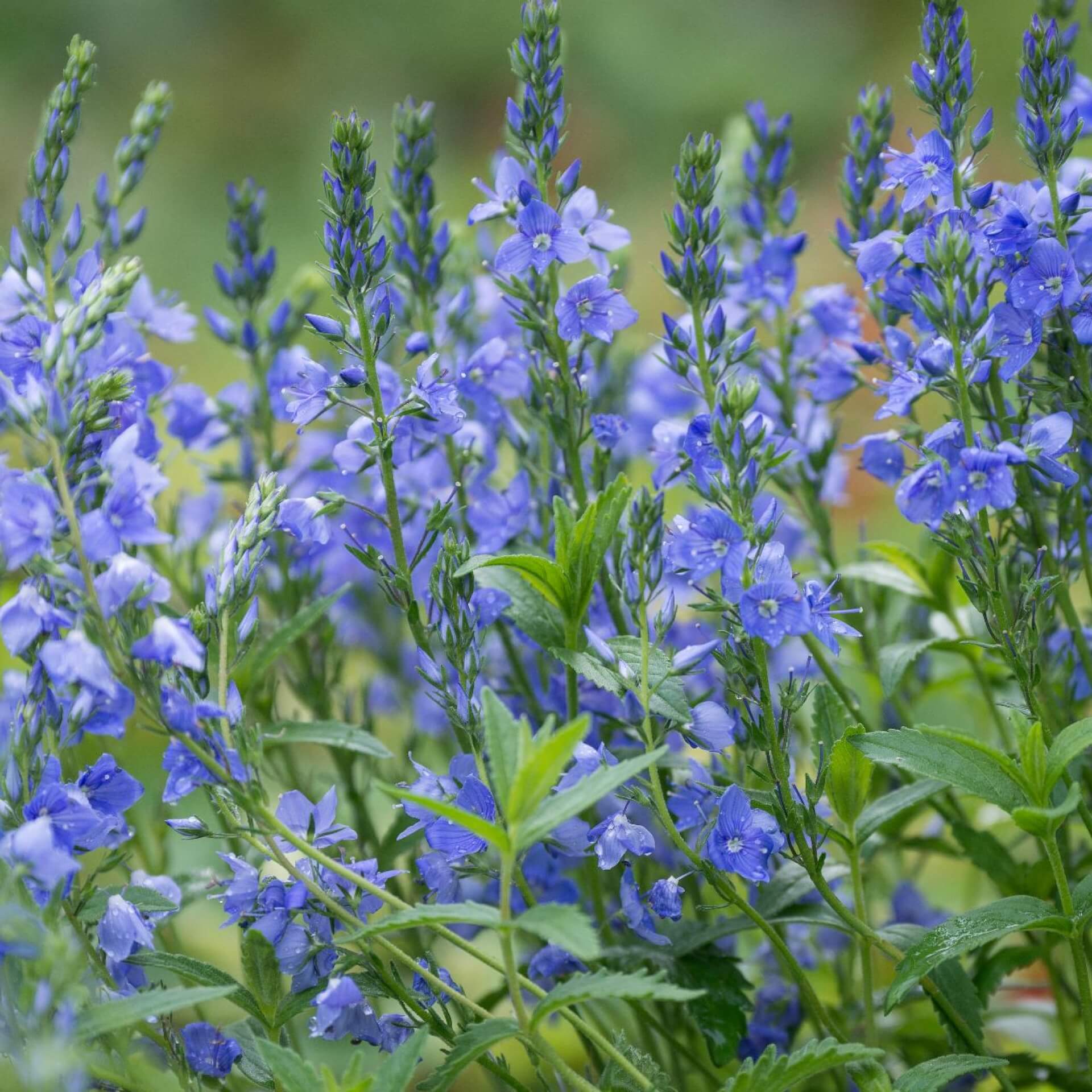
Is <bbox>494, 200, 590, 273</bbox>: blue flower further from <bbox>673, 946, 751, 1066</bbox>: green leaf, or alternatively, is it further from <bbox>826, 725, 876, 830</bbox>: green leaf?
<bbox>673, 946, 751, 1066</bbox>: green leaf

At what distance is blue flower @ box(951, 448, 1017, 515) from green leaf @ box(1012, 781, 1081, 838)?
1.07 feet

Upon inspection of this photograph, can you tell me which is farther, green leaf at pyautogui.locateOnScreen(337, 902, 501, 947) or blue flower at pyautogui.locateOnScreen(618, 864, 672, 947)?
blue flower at pyautogui.locateOnScreen(618, 864, 672, 947)

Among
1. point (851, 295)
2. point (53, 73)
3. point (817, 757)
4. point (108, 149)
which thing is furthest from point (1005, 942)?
point (53, 73)

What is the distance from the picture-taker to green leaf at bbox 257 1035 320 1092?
49.0 inches

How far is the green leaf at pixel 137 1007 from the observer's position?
1161 millimetres

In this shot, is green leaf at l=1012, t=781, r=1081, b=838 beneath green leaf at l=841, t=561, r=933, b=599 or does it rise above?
beneath

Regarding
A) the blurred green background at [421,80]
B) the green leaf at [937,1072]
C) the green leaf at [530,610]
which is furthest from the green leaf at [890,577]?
the blurred green background at [421,80]

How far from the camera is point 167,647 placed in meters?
1.22

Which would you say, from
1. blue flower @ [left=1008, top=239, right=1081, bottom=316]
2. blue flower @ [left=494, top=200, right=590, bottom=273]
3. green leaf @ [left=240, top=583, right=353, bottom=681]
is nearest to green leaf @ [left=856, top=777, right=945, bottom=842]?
blue flower @ [left=1008, top=239, right=1081, bottom=316]

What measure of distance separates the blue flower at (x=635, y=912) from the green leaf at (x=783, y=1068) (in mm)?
336

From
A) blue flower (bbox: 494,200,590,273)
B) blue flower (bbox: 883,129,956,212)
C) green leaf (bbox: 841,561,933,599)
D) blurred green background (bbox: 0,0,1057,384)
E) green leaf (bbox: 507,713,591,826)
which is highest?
blurred green background (bbox: 0,0,1057,384)

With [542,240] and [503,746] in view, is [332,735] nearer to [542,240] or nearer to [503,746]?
[503,746]

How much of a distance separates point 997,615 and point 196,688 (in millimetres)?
924

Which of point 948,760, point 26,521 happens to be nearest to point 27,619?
point 26,521
